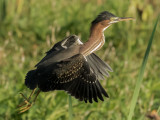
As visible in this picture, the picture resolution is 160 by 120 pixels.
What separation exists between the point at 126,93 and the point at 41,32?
214cm

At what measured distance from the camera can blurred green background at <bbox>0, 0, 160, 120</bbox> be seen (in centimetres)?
387

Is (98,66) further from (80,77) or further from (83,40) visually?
(83,40)

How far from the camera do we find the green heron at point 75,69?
306 centimetres

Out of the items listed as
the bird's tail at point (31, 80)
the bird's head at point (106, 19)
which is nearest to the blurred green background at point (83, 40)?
the bird's tail at point (31, 80)

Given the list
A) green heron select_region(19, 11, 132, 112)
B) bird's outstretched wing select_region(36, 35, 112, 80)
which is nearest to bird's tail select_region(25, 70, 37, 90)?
green heron select_region(19, 11, 132, 112)

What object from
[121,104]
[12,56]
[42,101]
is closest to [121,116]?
[121,104]

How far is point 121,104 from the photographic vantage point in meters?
4.10

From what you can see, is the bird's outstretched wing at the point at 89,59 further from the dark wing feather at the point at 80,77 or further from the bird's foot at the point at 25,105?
the bird's foot at the point at 25,105

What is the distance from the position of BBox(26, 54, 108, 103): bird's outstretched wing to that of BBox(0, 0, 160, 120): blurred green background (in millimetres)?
608

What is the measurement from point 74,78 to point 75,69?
0.24ft

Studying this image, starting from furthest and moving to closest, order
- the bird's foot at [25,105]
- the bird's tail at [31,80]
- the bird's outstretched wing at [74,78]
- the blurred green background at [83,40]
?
the blurred green background at [83,40]
the bird's foot at [25,105]
the bird's tail at [31,80]
the bird's outstretched wing at [74,78]

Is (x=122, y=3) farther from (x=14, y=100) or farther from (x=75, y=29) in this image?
(x=14, y=100)

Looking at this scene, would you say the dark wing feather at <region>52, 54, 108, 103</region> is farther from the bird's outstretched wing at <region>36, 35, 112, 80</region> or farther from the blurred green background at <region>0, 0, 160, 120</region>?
the blurred green background at <region>0, 0, 160, 120</region>

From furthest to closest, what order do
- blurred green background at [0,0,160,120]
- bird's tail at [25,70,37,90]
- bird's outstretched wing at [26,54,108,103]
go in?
blurred green background at [0,0,160,120], bird's tail at [25,70,37,90], bird's outstretched wing at [26,54,108,103]
